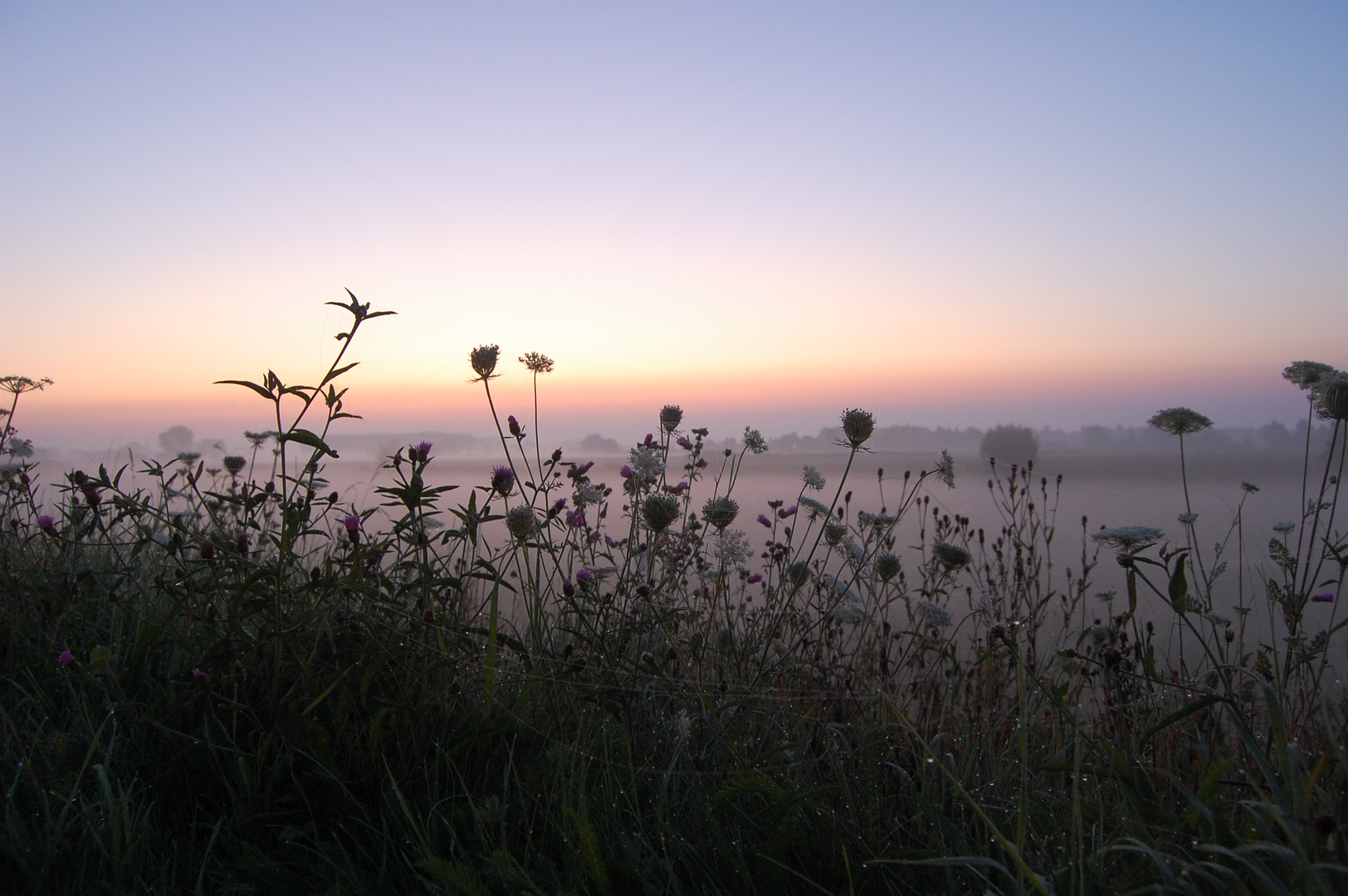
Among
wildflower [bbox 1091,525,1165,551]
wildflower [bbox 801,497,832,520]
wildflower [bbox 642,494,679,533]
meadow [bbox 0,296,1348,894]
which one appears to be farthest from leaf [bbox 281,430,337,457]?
wildflower [bbox 801,497,832,520]

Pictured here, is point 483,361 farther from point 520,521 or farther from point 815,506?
point 815,506

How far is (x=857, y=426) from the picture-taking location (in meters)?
2.69

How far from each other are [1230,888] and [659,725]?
4.44ft

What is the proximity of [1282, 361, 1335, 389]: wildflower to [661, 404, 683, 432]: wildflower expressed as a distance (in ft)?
8.45

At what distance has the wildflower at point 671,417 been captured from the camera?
3.24 m

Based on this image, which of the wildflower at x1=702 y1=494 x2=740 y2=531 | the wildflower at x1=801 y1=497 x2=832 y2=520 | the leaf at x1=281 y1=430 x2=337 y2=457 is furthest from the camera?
the wildflower at x1=801 y1=497 x2=832 y2=520

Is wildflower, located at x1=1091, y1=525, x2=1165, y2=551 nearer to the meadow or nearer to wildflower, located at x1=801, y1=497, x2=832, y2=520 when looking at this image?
the meadow

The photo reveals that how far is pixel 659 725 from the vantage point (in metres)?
2.15

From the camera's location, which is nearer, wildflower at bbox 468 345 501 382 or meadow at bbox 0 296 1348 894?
meadow at bbox 0 296 1348 894

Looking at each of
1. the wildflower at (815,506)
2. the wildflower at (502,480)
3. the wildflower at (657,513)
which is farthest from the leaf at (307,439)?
the wildflower at (815,506)

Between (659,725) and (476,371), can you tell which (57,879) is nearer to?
(659,725)

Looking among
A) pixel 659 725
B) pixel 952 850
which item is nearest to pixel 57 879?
pixel 659 725

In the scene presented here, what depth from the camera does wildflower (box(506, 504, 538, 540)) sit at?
2414 millimetres

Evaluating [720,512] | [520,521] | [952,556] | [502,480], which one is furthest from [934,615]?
[502,480]
